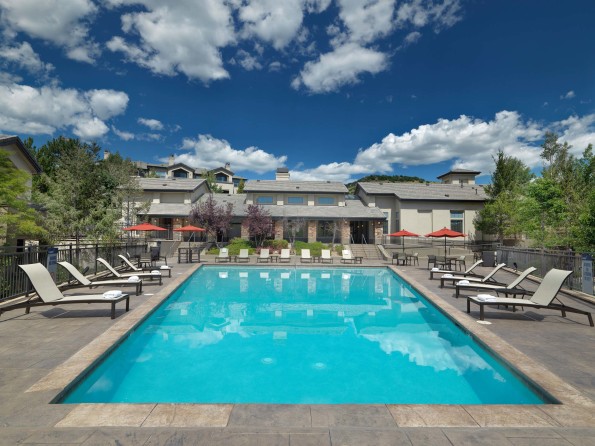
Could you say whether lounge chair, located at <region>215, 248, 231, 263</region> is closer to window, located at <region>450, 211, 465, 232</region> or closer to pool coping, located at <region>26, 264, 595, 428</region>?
pool coping, located at <region>26, 264, 595, 428</region>

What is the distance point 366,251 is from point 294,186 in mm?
11901

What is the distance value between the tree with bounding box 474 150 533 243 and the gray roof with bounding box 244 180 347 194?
14.9 metres

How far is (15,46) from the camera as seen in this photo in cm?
1608

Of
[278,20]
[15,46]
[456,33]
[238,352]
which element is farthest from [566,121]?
[15,46]

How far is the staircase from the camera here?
94.4 ft

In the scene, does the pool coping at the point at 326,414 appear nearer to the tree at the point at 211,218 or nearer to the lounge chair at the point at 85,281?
the lounge chair at the point at 85,281

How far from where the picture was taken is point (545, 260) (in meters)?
13.8

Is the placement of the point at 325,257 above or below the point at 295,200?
below

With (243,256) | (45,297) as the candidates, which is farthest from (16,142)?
(243,256)

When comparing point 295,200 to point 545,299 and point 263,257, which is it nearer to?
point 263,257

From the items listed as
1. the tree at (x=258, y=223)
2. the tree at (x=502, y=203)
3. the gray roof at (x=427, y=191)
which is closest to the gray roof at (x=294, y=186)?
the gray roof at (x=427, y=191)

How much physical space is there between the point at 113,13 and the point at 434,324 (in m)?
19.1

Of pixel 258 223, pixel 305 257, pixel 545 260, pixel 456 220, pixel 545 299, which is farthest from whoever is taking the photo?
pixel 456 220

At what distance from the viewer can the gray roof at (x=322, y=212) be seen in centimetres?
3166
